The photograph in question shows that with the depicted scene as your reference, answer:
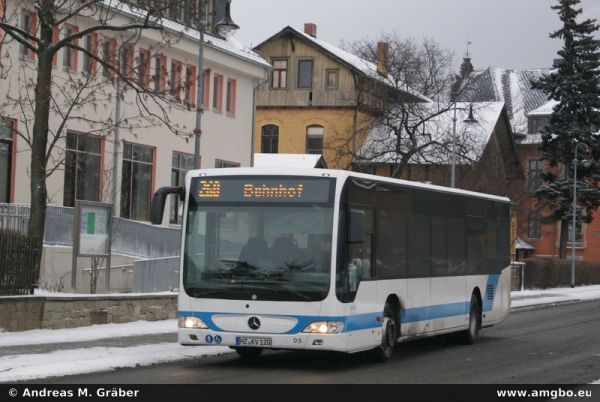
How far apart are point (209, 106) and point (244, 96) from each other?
10.9 ft

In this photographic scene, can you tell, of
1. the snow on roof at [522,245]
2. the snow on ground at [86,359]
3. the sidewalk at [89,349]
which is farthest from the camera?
the snow on roof at [522,245]

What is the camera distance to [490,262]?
2228cm

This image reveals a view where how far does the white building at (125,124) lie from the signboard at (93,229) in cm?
337

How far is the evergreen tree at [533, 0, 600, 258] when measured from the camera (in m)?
71.0

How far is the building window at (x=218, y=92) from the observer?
44.6 meters

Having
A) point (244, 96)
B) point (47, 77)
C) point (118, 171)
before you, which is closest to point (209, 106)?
point (244, 96)

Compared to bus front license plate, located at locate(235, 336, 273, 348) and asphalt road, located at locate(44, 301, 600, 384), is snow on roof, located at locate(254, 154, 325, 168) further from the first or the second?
bus front license plate, located at locate(235, 336, 273, 348)

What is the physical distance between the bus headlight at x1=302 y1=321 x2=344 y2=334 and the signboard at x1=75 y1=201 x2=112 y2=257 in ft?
31.5

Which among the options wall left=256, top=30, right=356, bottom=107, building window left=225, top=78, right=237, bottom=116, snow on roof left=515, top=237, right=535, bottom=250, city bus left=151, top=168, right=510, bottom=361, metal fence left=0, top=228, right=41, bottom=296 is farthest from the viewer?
snow on roof left=515, top=237, right=535, bottom=250

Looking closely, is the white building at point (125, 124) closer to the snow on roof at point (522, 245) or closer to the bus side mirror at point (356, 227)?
the bus side mirror at point (356, 227)

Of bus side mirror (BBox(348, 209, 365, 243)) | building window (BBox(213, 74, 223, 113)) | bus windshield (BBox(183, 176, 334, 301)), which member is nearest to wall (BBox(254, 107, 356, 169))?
building window (BBox(213, 74, 223, 113))

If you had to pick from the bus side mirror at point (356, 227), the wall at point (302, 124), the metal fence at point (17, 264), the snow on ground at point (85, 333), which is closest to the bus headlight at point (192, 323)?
the bus side mirror at point (356, 227)

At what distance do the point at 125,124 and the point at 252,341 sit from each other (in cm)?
1635
